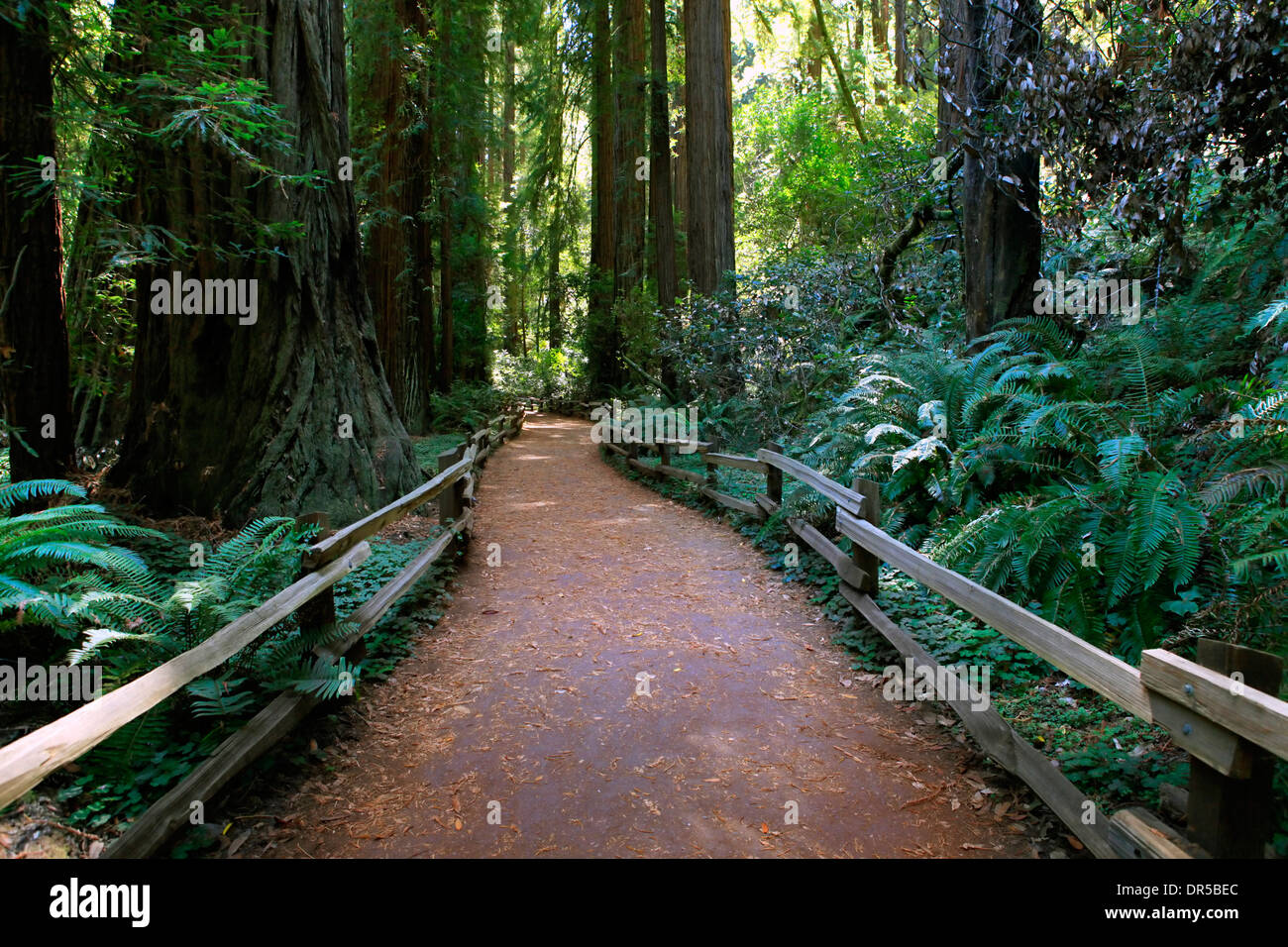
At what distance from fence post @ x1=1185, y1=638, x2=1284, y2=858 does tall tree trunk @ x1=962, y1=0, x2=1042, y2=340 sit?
5.21 meters

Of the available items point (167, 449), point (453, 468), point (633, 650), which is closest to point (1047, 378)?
point (633, 650)

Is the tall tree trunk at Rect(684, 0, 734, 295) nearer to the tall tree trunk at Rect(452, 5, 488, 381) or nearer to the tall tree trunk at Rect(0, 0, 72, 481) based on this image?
the tall tree trunk at Rect(452, 5, 488, 381)

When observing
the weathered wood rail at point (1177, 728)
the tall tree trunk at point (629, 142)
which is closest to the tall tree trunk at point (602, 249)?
the tall tree trunk at point (629, 142)

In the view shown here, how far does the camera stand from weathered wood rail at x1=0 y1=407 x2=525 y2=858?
7.59 feet

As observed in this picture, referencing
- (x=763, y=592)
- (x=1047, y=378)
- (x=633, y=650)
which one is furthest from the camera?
(x=763, y=592)

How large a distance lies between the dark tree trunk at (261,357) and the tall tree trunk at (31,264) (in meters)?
1.60

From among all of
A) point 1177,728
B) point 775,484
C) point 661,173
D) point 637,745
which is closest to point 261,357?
point 775,484

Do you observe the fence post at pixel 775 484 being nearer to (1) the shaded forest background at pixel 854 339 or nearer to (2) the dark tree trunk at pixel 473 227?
(1) the shaded forest background at pixel 854 339

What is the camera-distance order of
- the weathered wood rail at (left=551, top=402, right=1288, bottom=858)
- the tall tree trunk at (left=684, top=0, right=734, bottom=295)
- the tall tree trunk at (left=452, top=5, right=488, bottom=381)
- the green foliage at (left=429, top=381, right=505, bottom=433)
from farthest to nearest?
the green foliage at (left=429, top=381, right=505, bottom=433)
the tall tree trunk at (left=452, top=5, right=488, bottom=381)
the tall tree trunk at (left=684, top=0, right=734, bottom=295)
the weathered wood rail at (left=551, top=402, right=1288, bottom=858)

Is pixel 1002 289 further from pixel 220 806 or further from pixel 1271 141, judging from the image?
pixel 220 806

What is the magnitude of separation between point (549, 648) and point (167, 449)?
444 centimetres

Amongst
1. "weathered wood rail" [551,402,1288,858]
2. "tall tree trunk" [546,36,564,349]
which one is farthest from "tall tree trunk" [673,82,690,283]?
"weathered wood rail" [551,402,1288,858]

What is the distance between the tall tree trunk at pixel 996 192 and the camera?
681 centimetres
